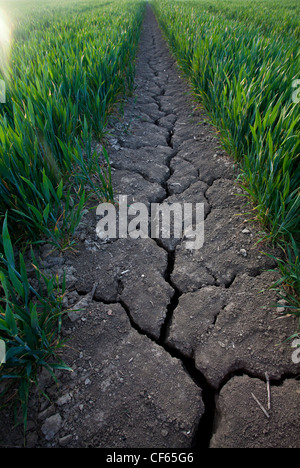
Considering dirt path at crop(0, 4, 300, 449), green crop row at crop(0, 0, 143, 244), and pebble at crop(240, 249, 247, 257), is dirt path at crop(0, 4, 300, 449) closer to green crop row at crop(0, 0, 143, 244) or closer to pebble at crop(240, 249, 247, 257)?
pebble at crop(240, 249, 247, 257)

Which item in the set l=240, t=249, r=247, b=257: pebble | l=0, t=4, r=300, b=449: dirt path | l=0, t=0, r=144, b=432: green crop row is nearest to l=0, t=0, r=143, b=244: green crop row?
l=0, t=0, r=144, b=432: green crop row

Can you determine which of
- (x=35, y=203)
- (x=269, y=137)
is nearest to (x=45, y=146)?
(x=35, y=203)

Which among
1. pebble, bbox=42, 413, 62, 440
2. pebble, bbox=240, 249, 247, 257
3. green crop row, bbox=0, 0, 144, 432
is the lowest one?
pebble, bbox=42, 413, 62, 440

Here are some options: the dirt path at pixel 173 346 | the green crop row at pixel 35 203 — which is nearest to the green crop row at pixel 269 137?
the dirt path at pixel 173 346

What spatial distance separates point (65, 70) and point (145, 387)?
220 centimetres

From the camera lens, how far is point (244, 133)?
5.61 ft

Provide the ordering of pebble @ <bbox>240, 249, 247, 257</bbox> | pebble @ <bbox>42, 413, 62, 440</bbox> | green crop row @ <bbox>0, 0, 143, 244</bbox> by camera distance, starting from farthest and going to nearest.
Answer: pebble @ <bbox>240, 249, 247, 257</bbox> → green crop row @ <bbox>0, 0, 143, 244</bbox> → pebble @ <bbox>42, 413, 62, 440</bbox>

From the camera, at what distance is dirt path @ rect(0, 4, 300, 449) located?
0.85 m

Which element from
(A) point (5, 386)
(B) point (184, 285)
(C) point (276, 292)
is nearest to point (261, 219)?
(C) point (276, 292)

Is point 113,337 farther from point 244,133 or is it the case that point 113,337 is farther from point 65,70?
point 65,70

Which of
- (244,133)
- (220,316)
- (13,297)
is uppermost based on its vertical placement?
(244,133)

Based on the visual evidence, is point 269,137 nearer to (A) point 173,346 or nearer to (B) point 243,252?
(B) point 243,252

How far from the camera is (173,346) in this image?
3.59ft

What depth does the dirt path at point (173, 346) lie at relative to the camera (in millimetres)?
848
